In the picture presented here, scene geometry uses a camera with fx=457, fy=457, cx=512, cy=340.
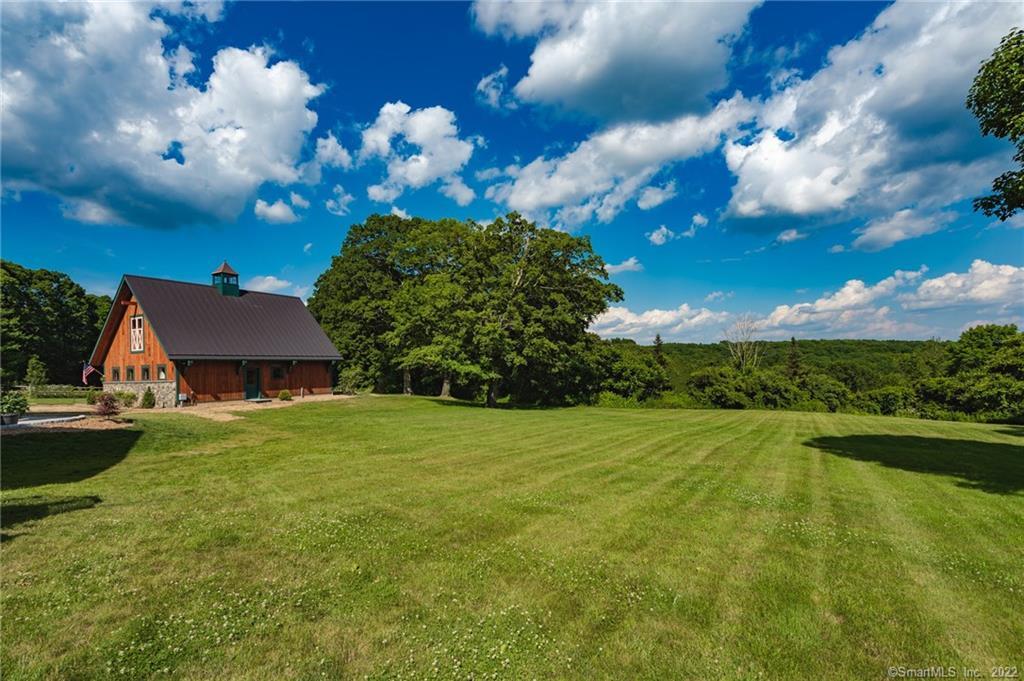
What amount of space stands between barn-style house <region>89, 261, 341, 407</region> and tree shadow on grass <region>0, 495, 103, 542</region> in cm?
2268

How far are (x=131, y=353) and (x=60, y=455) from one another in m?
22.9

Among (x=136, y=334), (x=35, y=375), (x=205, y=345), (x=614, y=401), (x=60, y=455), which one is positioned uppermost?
(x=136, y=334)

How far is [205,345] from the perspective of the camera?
30281 millimetres

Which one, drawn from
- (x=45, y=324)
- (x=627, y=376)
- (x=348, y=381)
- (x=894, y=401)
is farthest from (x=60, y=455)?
(x=894, y=401)

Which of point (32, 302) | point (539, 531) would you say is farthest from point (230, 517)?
point (32, 302)

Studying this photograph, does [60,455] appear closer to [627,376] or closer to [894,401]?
[627,376]

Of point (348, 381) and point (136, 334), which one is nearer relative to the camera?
point (136, 334)

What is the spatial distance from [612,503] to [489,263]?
29007mm

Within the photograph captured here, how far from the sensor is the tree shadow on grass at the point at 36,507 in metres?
7.54

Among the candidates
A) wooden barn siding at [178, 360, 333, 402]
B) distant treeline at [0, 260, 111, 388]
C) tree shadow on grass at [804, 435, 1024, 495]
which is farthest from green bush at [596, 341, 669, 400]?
distant treeline at [0, 260, 111, 388]

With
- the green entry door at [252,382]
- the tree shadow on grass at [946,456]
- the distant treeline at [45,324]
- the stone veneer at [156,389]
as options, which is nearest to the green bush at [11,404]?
the stone veneer at [156,389]

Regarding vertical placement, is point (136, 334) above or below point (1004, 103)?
below

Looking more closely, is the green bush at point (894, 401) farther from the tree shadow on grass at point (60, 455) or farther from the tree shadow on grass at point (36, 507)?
the tree shadow on grass at point (60, 455)

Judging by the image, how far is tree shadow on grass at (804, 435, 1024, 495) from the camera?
11.7m
